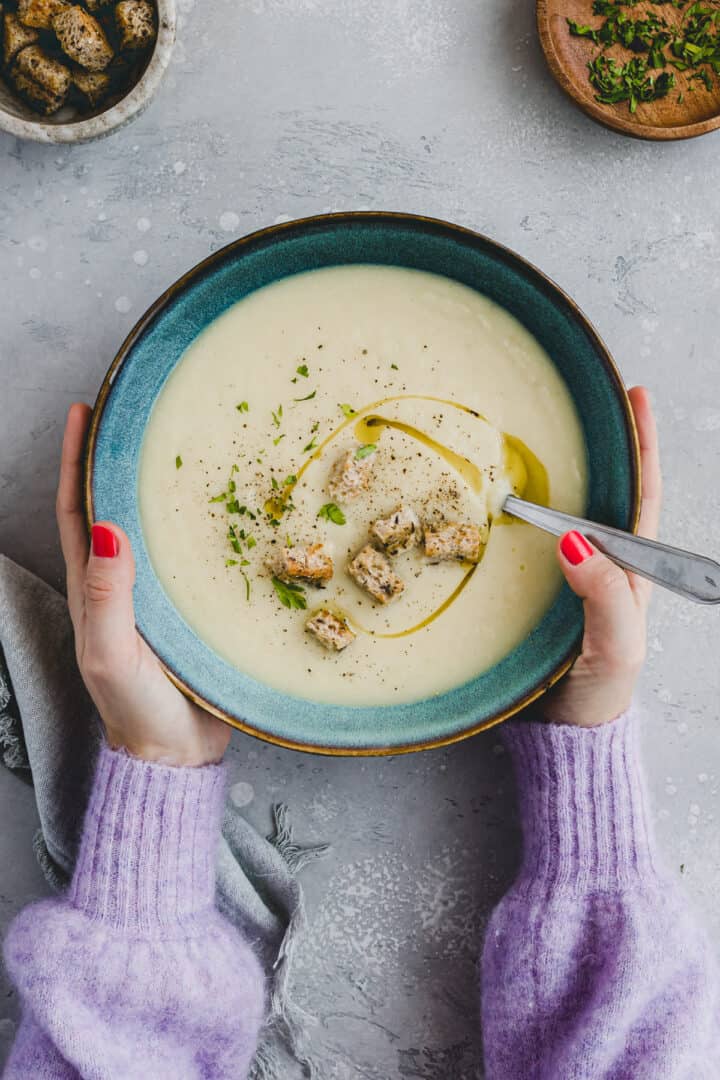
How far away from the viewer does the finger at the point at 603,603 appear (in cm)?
137

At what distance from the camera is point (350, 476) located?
1.43m

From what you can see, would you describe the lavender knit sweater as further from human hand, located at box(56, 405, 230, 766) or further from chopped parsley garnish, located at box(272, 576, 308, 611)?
chopped parsley garnish, located at box(272, 576, 308, 611)

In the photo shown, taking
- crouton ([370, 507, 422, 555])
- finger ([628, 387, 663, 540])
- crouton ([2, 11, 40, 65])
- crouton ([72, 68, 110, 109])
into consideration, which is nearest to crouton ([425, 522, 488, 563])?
crouton ([370, 507, 422, 555])

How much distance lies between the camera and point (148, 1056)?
58.2 inches

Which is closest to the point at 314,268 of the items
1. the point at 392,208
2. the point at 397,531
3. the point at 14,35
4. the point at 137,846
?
the point at 392,208

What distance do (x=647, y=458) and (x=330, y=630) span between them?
65 centimetres

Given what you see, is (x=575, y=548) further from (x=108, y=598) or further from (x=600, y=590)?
(x=108, y=598)

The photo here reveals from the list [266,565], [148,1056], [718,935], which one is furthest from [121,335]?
[718,935]

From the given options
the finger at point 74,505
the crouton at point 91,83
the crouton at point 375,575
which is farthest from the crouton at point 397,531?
the crouton at point 91,83

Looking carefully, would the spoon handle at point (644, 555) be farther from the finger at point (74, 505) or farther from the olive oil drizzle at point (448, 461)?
the finger at point (74, 505)

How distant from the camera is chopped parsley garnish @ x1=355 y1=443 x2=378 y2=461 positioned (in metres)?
1.44

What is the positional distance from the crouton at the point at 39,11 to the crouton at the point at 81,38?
0.05ft

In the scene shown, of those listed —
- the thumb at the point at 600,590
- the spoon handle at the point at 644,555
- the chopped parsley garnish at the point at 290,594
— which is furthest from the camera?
the chopped parsley garnish at the point at 290,594

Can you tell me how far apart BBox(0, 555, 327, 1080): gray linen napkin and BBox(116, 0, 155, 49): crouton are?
0.94 metres
